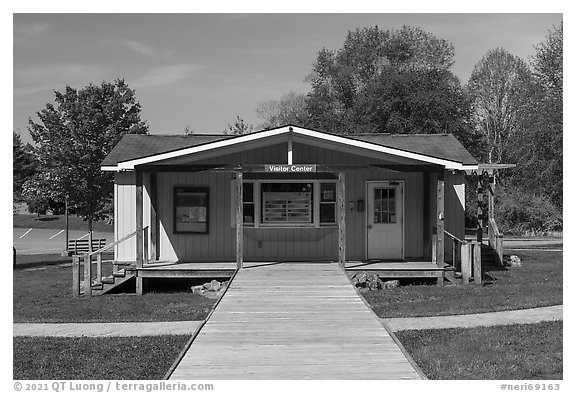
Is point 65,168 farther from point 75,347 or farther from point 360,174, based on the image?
point 75,347

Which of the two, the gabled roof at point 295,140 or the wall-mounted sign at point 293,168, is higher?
the gabled roof at point 295,140

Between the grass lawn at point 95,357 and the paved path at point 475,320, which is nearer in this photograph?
the grass lawn at point 95,357

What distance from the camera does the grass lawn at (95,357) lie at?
8.46 meters

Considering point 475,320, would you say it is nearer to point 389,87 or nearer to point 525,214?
point 525,214

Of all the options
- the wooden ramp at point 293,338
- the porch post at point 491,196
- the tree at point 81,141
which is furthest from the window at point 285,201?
the tree at point 81,141

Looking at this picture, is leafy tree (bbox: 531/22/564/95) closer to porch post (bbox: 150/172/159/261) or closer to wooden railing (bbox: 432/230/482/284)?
wooden railing (bbox: 432/230/482/284)

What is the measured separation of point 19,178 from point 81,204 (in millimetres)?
9861

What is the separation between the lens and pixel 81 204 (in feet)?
89.6

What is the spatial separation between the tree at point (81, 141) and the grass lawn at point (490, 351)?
63.2ft

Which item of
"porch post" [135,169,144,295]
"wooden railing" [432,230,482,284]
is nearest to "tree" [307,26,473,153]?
"wooden railing" [432,230,482,284]

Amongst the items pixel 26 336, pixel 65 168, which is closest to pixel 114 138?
pixel 65 168

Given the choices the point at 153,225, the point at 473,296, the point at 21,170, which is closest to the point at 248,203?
the point at 153,225

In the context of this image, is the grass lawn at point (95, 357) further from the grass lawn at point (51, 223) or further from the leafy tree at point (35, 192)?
the grass lawn at point (51, 223)

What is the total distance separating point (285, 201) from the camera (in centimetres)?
1709
